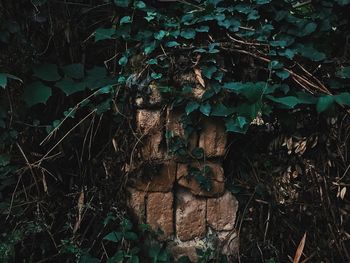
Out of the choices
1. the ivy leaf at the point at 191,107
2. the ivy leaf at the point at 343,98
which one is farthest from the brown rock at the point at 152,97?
the ivy leaf at the point at 343,98

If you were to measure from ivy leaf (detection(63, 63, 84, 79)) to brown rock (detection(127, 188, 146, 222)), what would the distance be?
2.32 feet

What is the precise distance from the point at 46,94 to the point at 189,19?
0.85 metres

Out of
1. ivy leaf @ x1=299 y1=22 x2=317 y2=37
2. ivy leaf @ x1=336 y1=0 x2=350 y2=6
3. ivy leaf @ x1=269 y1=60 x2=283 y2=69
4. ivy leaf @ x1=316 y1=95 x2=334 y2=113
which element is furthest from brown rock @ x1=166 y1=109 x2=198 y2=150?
ivy leaf @ x1=336 y1=0 x2=350 y2=6

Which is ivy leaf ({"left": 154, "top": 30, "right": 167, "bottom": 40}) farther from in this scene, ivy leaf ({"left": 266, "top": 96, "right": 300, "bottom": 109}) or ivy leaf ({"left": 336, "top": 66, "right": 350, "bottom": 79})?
ivy leaf ({"left": 336, "top": 66, "right": 350, "bottom": 79})

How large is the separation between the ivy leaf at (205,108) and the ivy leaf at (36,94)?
0.81 meters

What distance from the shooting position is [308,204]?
2420 mm

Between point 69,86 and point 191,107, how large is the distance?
27.6 inches

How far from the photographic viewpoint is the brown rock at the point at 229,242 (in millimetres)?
2432

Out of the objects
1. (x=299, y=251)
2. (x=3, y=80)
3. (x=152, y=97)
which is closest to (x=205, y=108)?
(x=152, y=97)

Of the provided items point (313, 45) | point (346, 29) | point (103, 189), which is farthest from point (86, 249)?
point (346, 29)

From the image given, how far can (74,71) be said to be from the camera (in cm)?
257

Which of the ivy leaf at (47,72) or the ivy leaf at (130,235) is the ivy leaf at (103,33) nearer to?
the ivy leaf at (47,72)

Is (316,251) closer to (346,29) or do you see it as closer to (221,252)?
(221,252)

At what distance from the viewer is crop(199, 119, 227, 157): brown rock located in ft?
7.63
